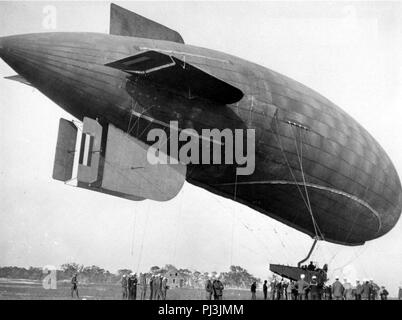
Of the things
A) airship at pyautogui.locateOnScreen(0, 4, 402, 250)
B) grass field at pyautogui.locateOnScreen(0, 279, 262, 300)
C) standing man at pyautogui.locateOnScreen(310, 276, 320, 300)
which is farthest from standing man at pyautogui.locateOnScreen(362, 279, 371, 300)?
grass field at pyautogui.locateOnScreen(0, 279, 262, 300)

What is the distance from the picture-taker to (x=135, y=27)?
16406mm

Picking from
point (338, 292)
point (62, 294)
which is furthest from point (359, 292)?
point (62, 294)

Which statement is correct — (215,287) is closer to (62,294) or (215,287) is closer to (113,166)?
(113,166)

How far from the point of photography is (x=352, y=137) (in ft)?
63.1

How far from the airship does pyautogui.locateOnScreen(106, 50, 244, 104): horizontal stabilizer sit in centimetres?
3

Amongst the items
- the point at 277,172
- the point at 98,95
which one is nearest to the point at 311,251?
the point at 277,172

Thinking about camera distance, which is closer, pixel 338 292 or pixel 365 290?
pixel 338 292

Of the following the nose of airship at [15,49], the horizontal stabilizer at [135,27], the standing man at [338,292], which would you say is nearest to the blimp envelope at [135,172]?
the nose of airship at [15,49]

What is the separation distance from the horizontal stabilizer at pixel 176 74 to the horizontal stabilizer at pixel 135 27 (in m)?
2.71

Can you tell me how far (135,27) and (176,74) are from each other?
3452mm

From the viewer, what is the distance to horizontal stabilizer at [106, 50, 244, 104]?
44.5 ft

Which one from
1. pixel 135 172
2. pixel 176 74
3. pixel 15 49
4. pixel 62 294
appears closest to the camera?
pixel 15 49

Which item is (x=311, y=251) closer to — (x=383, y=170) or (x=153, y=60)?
(x=383, y=170)

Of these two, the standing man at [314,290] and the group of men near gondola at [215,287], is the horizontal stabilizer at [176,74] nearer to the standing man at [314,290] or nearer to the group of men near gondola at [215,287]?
the group of men near gondola at [215,287]
